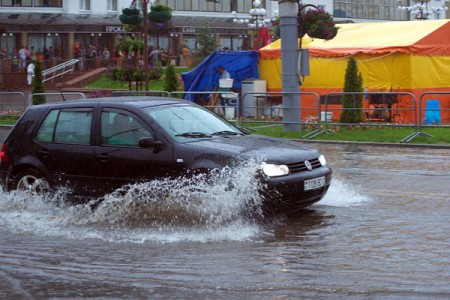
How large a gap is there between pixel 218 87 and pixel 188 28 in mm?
43932

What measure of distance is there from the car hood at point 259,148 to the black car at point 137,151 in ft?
0.04

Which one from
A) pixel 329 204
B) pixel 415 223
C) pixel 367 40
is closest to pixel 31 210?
pixel 329 204

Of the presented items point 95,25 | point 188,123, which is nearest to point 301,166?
point 188,123

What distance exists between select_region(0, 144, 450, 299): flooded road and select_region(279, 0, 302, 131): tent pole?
1105cm

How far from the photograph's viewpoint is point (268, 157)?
10031mm

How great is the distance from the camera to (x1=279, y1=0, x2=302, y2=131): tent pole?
23.8m

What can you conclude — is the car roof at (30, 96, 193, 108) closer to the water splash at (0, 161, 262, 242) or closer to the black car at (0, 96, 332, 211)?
the black car at (0, 96, 332, 211)

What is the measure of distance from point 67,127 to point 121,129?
804 millimetres

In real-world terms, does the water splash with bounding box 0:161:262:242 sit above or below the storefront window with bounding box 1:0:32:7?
below

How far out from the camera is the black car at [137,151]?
396 inches

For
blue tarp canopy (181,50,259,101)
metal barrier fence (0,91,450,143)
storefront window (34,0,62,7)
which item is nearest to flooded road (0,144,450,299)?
metal barrier fence (0,91,450,143)

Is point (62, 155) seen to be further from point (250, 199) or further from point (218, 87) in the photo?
point (218, 87)

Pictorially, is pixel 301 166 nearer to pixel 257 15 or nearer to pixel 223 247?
pixel 223 247

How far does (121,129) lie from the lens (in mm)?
10797
